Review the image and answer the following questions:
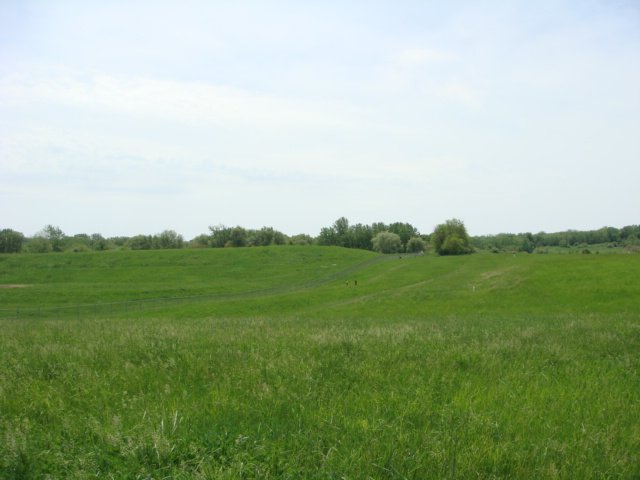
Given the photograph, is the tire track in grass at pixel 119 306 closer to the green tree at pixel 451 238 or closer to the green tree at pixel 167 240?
the green tree at pixel 451 238

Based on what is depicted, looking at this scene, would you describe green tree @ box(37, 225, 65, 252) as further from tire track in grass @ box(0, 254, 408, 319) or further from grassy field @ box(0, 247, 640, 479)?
grassy field @ box(0, 247, 640, 479)

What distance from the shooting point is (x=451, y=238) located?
128125 millimetres

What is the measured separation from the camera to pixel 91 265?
107 meters

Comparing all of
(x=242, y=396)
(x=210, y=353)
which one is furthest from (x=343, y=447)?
(x=210, y=353)

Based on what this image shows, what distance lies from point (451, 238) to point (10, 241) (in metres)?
132

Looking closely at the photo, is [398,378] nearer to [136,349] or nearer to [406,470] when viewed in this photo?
[406,470]

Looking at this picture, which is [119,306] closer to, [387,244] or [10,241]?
[10,241]

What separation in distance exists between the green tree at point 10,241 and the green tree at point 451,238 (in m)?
127

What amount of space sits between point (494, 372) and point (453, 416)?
2432 millimetres

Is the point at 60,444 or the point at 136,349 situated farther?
the point at 136,349

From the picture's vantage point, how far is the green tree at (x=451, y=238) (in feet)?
421

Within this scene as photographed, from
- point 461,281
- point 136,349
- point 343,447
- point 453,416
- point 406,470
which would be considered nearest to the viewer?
point 406,470

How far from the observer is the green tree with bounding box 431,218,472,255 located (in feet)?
421

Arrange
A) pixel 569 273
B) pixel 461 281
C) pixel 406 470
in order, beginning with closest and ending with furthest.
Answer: pixel 406 470, pixel 569 273, pixel 461 281
